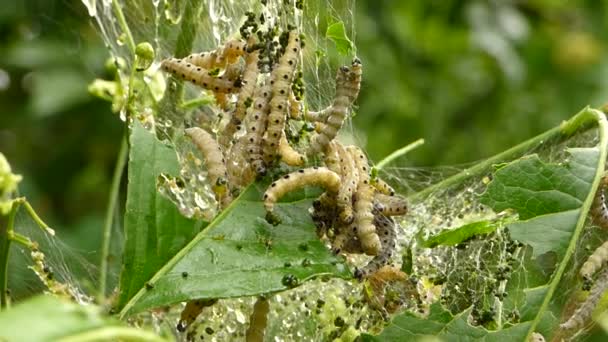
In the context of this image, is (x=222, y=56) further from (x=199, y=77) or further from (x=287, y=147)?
(x=287, y=147)

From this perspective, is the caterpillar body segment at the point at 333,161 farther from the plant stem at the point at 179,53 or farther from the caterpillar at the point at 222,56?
the plant stem at the point at 179,53

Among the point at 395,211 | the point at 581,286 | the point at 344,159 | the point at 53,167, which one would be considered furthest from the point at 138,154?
the point at 53,167

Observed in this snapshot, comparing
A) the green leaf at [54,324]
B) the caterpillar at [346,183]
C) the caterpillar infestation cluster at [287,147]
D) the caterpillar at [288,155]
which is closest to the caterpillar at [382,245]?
the caterpillar infestation cluster at [287,147]

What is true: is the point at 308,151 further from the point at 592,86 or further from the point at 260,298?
the point at 592,86

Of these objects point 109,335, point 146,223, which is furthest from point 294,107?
point 109,335

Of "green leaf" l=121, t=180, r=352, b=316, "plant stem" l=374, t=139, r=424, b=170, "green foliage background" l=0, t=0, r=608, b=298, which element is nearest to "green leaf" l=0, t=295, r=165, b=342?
"green leaf" l=121, t=180, r=352, b=316

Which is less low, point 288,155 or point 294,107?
point 294,107
